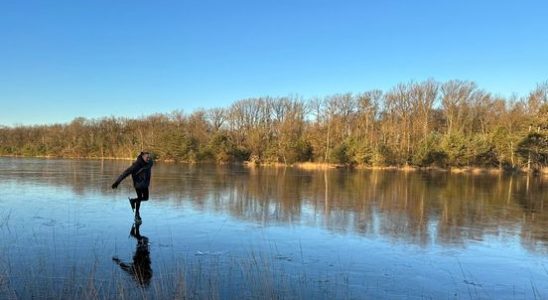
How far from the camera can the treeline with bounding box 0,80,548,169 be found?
56.9 m

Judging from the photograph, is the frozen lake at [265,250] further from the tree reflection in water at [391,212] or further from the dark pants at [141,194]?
the dark pants at [141,194]

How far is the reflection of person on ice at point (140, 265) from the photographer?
6.82 m

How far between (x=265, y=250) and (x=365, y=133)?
56906 mm

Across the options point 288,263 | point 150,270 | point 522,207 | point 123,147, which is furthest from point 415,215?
point 123,147

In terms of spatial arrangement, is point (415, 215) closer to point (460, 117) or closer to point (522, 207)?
point (522, 207)

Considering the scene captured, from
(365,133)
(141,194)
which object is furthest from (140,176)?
(365,133)

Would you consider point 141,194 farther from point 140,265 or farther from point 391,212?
point 391,212

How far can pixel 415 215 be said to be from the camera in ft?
49.9

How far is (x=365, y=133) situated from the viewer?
6450 cm

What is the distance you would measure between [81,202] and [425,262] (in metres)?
11.6

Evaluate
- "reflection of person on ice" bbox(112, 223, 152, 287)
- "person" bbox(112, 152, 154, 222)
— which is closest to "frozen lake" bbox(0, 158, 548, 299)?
"reflection of person on ice" bbox(112, 223, 152, 287)

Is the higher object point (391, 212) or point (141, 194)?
point (141, 194)

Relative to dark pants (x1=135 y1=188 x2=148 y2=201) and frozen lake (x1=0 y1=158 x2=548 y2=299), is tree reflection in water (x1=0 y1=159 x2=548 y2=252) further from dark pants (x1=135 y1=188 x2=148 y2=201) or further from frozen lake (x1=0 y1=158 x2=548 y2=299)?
dark pants (x1=135 y1=188 x2=148 y2=201)

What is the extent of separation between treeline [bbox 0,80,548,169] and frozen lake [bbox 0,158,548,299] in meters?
41.7
